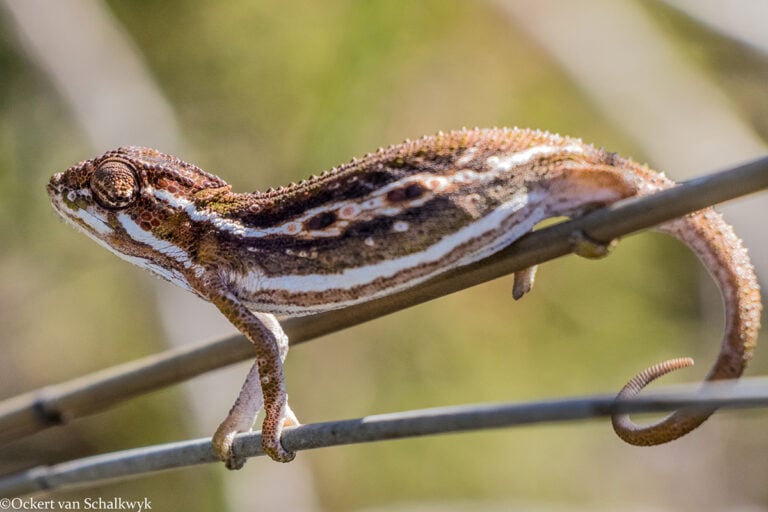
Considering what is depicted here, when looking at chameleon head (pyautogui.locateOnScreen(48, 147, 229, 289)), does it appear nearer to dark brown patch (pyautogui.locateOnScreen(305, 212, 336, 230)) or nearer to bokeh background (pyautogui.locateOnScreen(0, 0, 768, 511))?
dark brown patch (pyautogui.locateOnScreen(305, 212, 336, 230))

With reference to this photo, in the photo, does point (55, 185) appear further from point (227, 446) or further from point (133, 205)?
point (227, 446)

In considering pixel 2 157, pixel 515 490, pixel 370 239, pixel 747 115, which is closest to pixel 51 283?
pixel 2 157

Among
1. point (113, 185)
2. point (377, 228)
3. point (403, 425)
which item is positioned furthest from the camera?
point (113, 185)

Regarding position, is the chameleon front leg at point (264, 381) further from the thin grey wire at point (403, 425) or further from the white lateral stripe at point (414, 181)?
the white lateral stripe at point (414, 181)

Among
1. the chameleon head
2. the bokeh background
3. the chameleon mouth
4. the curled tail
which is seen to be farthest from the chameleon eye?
the bokeh background

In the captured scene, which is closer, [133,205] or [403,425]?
[403,425]

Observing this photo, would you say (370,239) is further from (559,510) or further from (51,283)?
(51,283)

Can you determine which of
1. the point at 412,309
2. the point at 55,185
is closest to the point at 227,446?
the point at 55,185
